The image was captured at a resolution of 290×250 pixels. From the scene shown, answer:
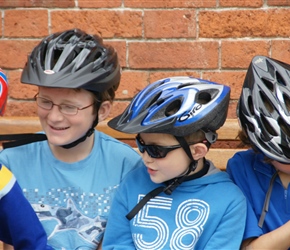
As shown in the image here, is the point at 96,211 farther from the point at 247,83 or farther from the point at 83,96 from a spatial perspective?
the point at 247,83

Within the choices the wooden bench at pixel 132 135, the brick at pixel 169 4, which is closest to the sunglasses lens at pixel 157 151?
the wooden bench at pixel 132 135

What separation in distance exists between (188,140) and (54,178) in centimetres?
65

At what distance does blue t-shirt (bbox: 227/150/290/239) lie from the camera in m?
2.88

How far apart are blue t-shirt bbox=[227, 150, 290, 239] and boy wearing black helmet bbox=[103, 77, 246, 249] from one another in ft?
0.26

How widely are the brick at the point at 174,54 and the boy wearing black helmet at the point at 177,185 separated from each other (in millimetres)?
940

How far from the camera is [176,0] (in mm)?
3836

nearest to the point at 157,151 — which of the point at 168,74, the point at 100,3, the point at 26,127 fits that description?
the point at 168,74

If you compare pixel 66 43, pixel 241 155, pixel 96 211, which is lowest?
→ pixel 96 211

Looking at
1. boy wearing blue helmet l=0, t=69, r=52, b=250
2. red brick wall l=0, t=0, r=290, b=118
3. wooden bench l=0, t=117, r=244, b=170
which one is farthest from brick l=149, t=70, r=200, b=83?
boy wearing blue helmet l=0, t=69, r=52, b=250

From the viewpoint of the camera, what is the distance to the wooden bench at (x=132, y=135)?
3.72 m

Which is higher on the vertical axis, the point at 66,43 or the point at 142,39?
the point at 66,43

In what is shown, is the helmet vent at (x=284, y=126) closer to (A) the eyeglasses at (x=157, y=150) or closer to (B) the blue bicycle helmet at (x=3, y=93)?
(A) the eyeglasses at (x=157, y=150)

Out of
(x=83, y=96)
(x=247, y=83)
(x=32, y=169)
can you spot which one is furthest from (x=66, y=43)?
(x=247, y=83)

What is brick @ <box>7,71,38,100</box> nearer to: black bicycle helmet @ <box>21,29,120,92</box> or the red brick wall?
the red brick wall
